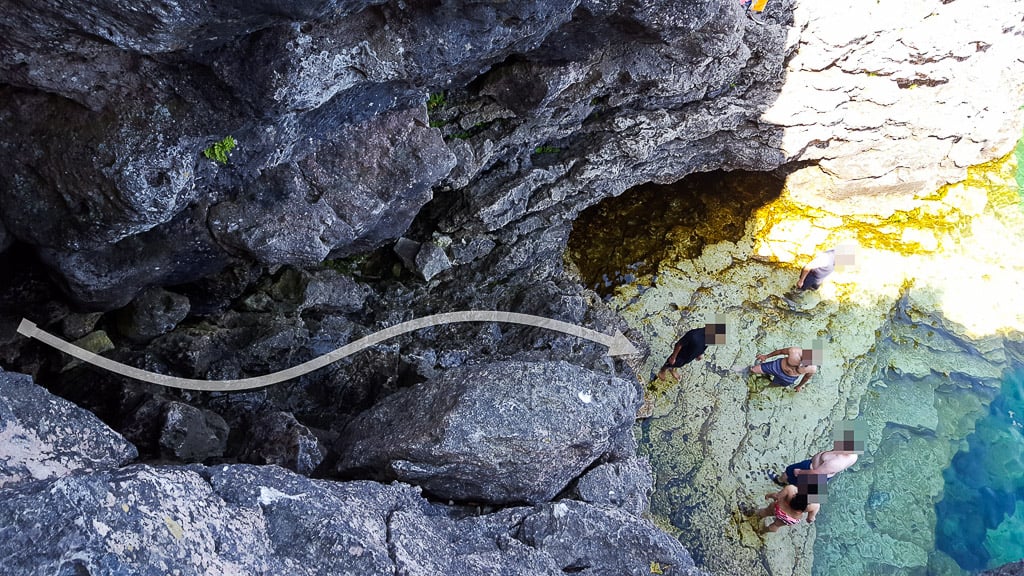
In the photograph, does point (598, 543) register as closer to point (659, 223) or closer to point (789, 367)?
point (789, 367)

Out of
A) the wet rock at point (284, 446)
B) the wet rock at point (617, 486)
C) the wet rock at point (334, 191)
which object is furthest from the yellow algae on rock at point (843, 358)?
the wet rock at point (284, 446)

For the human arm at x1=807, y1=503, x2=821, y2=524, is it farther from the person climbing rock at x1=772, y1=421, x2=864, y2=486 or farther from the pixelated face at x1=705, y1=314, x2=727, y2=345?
the pixelated face at x1=705, y1=314, x2=727, y2=345

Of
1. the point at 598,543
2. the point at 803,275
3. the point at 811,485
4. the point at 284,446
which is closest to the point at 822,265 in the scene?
the point at 803,275

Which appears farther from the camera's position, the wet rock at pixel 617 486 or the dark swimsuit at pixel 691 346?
the dark swimsuit at pixel 691 346

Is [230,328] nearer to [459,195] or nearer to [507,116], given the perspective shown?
[459,195]

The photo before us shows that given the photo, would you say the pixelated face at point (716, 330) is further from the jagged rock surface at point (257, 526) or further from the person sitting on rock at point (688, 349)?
the jagged rock surface at point (257, 526)

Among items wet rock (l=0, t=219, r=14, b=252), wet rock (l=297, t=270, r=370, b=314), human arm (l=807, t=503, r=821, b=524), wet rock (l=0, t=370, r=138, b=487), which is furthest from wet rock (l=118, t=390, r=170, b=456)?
human arm (l=807, t=503, r=821, b=524)
